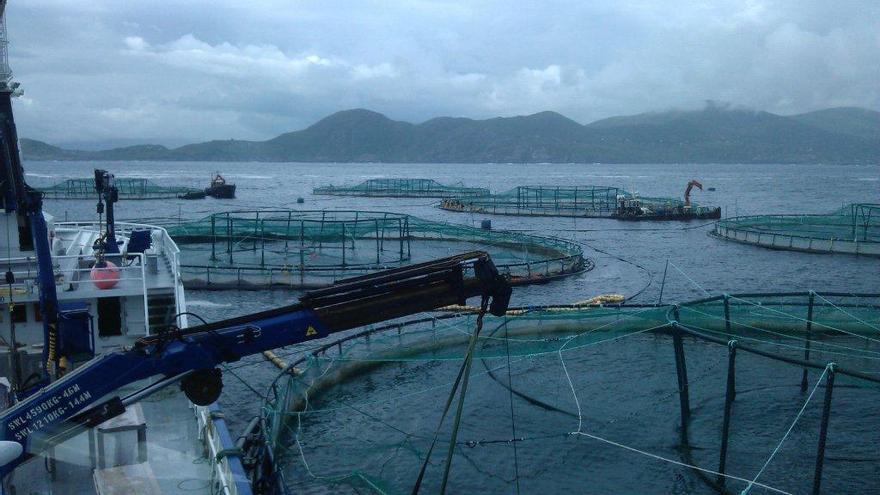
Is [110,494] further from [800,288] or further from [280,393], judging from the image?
[800,288]

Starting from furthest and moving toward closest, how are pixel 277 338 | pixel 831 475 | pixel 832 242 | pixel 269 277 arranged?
1. pixel 832 242
2. pixel 269 277
3. pixel 831 475
4. pixel 277 338

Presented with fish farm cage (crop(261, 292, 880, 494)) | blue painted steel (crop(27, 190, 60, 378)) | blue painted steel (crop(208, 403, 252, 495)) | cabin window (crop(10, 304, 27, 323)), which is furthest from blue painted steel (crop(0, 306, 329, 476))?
cabin window (crop(10, 304, 27, 323))

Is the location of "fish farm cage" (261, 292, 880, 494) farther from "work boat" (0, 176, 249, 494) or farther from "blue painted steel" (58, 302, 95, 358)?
"blue painted steel" (58, 302, 95, 358)

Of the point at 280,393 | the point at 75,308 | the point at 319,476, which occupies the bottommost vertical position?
the point at 319,476

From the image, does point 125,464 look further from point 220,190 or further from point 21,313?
point 220,190

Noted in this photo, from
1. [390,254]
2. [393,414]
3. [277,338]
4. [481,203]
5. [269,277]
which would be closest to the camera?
[277,338]

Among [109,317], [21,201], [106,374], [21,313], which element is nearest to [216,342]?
[106,374]

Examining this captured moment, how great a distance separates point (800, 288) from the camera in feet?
156

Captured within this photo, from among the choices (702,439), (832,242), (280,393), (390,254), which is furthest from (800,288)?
(280,393)

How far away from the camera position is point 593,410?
22.2 m

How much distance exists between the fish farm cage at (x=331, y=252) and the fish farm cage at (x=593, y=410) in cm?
1531

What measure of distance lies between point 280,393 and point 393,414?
4059 mm

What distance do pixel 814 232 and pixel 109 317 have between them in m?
63.0

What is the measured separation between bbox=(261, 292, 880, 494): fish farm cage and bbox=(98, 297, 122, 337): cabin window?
14.1ft
